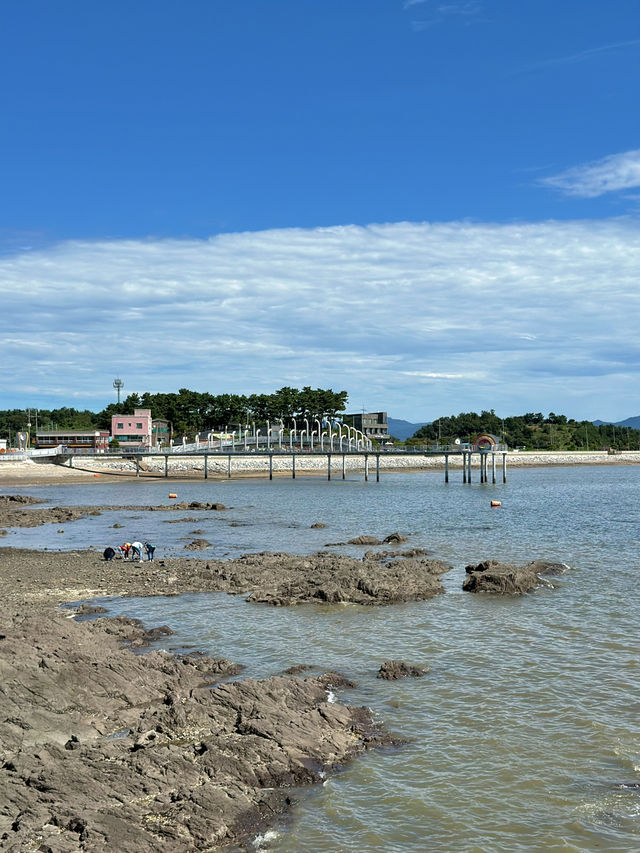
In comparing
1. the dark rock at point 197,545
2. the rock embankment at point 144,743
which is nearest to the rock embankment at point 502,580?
the rock embankment at point 144,743

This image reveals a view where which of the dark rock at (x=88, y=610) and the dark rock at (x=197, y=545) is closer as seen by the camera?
the dark rock at (x=88, y=610)

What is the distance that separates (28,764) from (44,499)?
64185mm

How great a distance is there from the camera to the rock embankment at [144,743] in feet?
31.0

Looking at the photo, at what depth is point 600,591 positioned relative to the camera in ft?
84.6

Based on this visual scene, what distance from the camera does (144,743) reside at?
11789 millimetres

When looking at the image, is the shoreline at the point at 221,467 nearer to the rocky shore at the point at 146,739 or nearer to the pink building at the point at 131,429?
the pink building at the point at 131,429

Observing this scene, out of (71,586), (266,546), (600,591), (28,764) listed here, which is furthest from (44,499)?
(28,764)

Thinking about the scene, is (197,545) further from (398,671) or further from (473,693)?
(473,693)

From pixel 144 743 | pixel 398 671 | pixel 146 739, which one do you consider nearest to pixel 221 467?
pixel 398 671

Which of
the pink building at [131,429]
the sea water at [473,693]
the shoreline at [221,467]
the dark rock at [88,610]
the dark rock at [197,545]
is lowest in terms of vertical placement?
the sea water at [473,693]

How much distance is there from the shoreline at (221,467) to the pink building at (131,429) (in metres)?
21.4

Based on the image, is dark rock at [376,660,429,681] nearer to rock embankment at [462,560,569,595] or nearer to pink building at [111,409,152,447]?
rock embankment at [462,560,569,595]

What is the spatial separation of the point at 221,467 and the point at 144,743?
114496 millimetres

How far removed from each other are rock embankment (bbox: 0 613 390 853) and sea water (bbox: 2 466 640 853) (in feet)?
2.37
